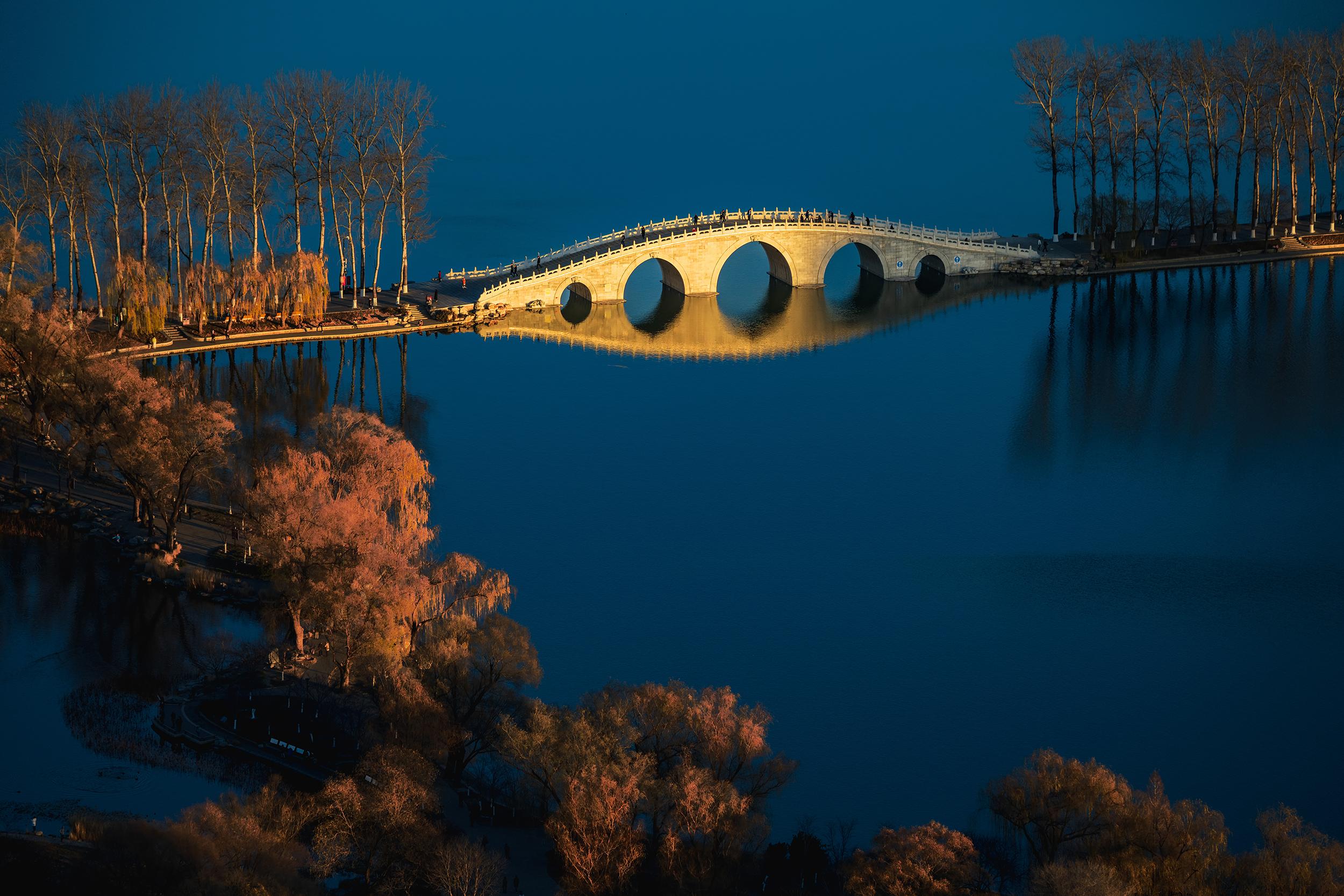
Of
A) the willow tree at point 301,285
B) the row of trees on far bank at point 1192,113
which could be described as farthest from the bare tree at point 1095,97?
the willow tree at point 301,285

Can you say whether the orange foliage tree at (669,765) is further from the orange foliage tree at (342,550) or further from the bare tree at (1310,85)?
the bare tree at (1310,85)

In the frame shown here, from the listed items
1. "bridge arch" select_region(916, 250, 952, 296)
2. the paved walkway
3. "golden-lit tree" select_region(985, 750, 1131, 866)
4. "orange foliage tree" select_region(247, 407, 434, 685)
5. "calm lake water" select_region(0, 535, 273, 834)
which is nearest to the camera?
"golden-lit tree" select_region(985, 750, 1131, 866)

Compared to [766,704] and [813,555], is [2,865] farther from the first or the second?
[813,555]

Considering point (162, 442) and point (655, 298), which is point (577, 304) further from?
point (162, 442)

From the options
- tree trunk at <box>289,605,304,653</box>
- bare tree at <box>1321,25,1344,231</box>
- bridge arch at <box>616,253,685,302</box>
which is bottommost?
tree trunk at <box>289,605,304,653</box>

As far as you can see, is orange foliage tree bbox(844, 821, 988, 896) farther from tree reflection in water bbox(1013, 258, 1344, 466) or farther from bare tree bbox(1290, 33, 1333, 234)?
bare tree bbox(1290, 33, 1333, 234)

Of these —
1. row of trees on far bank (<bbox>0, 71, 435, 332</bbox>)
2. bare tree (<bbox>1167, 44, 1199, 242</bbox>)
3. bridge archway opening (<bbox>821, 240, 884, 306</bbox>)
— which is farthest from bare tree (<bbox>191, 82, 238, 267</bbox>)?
bare tree (<bbox>1167, 44, 1199, 242</bbox>)

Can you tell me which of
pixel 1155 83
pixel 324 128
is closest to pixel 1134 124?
pixel 1155 83
